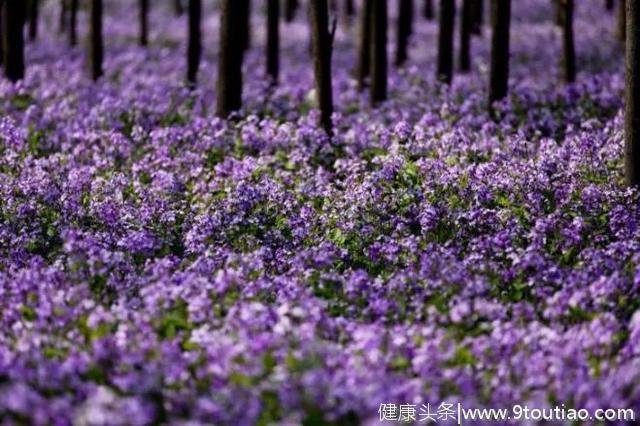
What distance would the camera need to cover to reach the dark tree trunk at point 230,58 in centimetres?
1550

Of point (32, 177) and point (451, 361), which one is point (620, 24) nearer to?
point (32, 177)

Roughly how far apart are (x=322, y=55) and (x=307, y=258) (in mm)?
6107

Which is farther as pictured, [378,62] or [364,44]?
[364,44]

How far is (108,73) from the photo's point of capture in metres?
22.7

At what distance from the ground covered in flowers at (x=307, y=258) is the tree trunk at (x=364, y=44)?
227 centimetres

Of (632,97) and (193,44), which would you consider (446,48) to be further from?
(632,97)

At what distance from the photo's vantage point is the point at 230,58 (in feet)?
51.8

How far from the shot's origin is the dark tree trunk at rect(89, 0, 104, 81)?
2066 centimetres

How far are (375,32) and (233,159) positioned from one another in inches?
256

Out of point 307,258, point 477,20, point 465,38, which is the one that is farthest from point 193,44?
point 477,20

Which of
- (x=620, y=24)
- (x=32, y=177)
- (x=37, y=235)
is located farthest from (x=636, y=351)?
(x=620, y=24)

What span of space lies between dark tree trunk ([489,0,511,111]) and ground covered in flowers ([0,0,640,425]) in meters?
0.53

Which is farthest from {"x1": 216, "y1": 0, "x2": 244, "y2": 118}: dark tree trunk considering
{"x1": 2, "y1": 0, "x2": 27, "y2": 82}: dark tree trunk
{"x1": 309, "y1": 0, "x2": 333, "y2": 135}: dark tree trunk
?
{"x1": 2, "y1": 0, "x2": 27, "y2": 82}: dark tree trunk

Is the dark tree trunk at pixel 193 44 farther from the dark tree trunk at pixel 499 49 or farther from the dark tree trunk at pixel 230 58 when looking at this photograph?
the dark tree trunk at pixel 499 49
